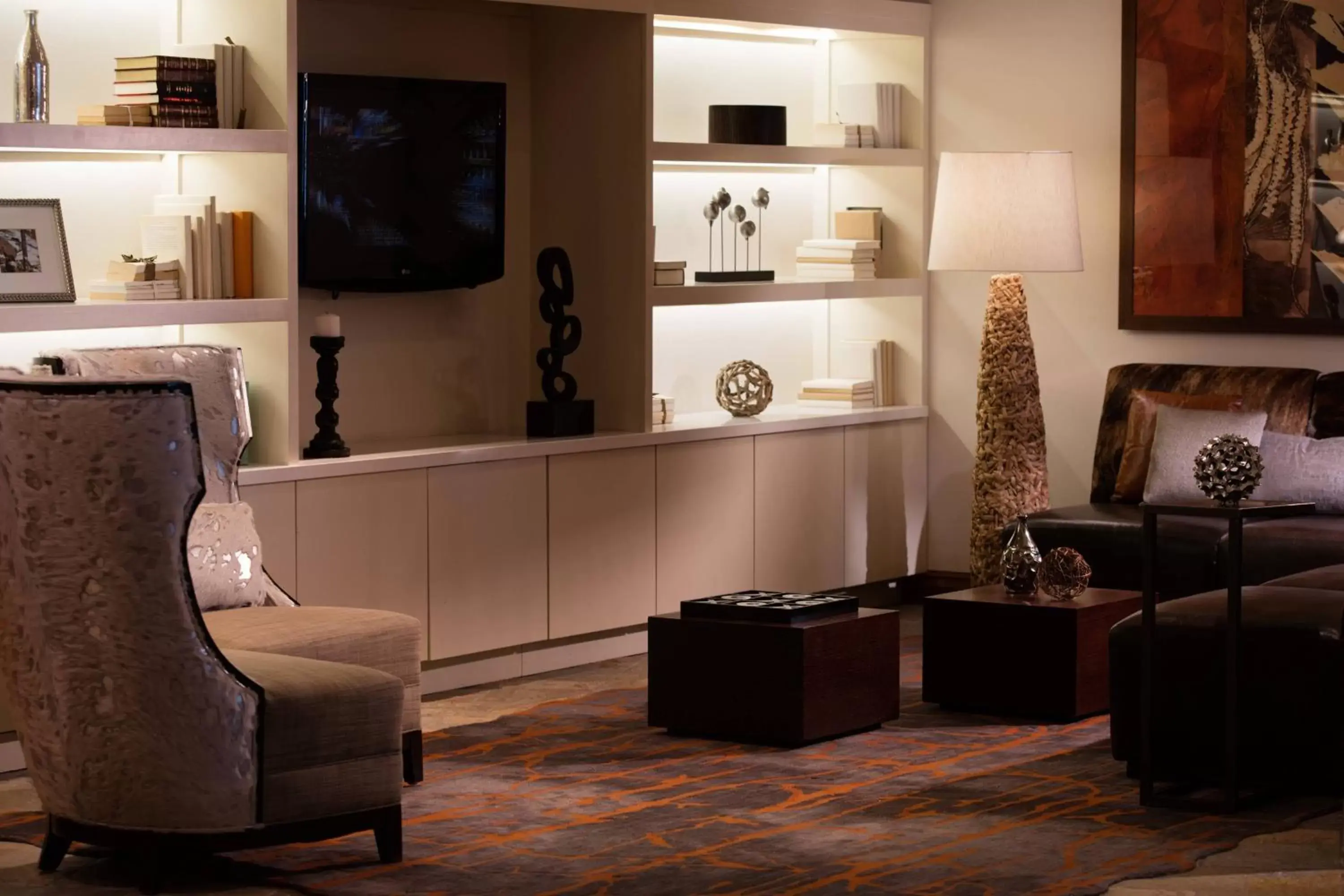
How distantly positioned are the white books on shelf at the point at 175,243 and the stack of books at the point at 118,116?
0.28 m

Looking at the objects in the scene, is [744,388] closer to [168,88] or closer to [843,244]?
[843,244]

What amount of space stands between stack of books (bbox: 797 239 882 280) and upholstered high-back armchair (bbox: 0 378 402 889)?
409 cm

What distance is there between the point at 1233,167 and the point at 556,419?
2.64 meters

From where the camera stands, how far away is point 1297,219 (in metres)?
7.39

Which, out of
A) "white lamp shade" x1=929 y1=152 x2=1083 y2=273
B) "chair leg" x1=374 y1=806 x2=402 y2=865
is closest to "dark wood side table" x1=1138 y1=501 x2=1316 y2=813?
"chair leg" x1=374 y1=806 x2=402 y2=865

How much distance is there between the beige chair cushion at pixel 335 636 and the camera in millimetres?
4730

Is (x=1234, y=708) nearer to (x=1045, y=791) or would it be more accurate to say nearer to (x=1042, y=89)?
(x=1045, y=791)

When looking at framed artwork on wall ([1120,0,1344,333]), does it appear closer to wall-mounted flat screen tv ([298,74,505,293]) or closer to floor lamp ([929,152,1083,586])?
floor lamp ([929,152,1083,586])

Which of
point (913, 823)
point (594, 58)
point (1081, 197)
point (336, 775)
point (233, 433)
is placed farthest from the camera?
point (1081, 197)

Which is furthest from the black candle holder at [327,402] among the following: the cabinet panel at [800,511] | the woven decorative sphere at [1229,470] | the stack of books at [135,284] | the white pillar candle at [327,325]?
the woven decorative sphere at [1229,470]

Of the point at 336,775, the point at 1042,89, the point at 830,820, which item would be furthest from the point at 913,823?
the point at 1042,89

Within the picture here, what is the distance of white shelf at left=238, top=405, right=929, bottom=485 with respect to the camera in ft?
19.7

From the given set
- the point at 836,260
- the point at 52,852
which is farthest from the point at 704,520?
the point at 52,852

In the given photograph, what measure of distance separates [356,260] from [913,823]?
8.90ft
